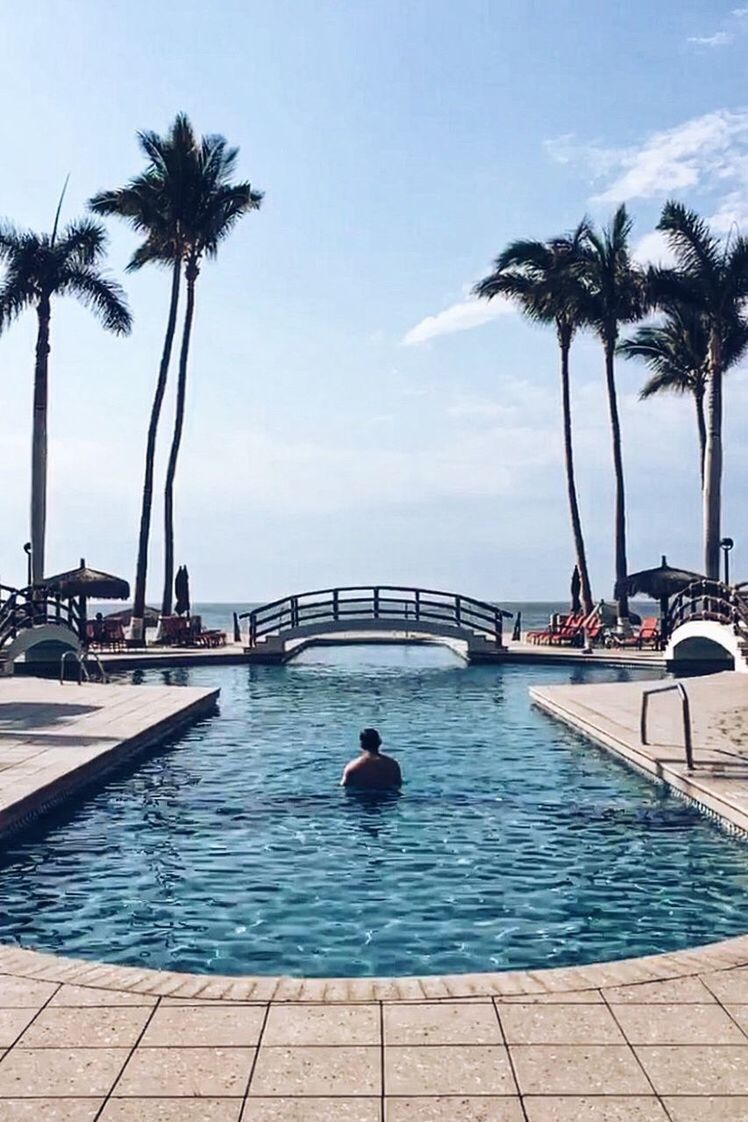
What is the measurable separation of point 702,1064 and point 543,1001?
1026mm

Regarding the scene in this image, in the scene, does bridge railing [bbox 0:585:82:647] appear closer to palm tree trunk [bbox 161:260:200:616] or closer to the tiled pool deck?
palm tree trunk [bbox 161:260:200:616]

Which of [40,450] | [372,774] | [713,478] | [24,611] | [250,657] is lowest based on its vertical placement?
[372,774]

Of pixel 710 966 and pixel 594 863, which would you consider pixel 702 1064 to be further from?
pixel 594 863

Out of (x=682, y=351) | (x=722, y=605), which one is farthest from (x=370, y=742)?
(x=682, y=351)

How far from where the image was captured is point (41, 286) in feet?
125

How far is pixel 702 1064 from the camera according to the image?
501 centimetres

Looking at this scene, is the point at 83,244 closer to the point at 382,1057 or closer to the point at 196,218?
the point at 196,218

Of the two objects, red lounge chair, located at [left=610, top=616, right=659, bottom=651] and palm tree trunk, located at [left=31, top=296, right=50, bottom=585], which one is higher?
palm tree trunk, located at [left=31, top=296, right=50, bottom=585]

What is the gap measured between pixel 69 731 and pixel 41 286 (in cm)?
2550

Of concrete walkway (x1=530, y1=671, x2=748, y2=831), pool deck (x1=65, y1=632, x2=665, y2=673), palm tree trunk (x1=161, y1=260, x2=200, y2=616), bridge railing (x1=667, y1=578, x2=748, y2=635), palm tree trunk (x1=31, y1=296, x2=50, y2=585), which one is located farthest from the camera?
palm tree trunk (x1=161, y1=260, x2=200, y2=616)

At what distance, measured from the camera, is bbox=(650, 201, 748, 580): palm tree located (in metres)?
36.1

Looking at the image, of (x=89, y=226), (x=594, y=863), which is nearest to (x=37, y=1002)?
(x=594, y=863)

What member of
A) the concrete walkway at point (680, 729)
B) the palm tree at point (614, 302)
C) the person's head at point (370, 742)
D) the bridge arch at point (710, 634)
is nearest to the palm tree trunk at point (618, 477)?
the palm tree at point (614, 302)

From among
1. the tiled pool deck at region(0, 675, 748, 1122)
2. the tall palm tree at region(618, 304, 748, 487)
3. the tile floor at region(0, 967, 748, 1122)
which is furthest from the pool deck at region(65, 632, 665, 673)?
the tile floor at region(0, 967, 748, 1122)
